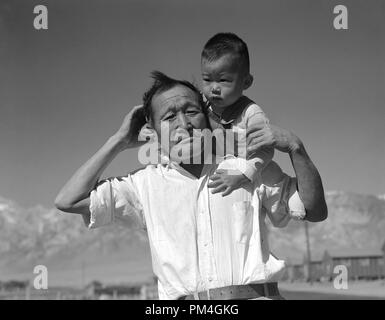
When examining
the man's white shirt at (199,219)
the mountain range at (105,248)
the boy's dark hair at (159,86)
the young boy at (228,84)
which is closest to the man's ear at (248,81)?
the young boy at (228,84)

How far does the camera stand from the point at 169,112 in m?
2.40

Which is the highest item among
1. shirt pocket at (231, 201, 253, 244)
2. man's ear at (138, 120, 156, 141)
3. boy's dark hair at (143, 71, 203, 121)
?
boy's dark hair at (143, 71, 203, 121)

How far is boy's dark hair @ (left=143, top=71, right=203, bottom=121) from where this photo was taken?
8.12 feet

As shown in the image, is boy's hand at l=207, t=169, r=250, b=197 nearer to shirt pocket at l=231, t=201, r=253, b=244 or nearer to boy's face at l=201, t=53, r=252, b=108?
shirt pocket at l=231, t=201, r=253, b=244

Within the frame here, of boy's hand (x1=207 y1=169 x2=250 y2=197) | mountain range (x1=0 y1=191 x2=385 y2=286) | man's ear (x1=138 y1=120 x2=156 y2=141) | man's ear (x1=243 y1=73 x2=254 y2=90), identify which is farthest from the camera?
mountain range (x1=0 y1=191 x2=385 y2=286)

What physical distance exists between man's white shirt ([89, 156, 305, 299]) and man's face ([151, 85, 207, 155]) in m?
0.14

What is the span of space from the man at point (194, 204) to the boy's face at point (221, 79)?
74 mm

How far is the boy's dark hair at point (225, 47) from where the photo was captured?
2537 mm

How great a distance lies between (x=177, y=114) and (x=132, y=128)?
0.18m

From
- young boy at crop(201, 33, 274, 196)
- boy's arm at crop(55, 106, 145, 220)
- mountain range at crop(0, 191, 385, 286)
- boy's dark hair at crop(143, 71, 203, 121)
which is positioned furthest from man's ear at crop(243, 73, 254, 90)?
mountain range at crop(0, 191, 385, 286)

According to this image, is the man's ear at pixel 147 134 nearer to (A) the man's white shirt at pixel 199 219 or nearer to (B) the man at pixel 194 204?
(B) the man at pixel 194 204
